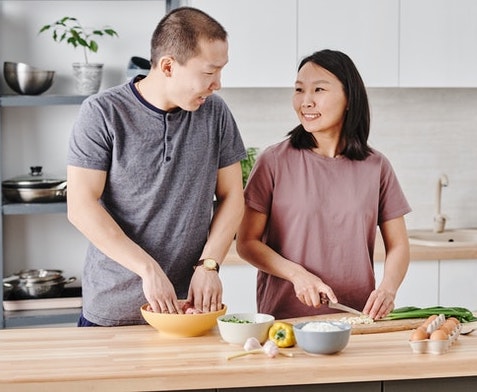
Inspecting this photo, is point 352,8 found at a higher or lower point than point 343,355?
higher

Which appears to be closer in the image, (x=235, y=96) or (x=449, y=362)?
(x=449, y=362)

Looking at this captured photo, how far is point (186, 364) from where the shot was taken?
6.82 feet

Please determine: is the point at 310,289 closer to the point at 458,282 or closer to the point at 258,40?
the point at 458,282

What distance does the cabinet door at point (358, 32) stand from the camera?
13.4ft

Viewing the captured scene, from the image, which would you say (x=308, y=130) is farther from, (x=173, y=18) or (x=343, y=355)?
(x=343, y=355)

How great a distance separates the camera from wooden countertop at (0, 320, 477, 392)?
2.00 meters

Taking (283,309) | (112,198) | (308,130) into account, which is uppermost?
(308,130)

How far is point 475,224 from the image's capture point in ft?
15.3

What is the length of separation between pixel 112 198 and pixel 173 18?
52 cm

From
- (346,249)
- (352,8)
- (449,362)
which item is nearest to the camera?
(449,362)

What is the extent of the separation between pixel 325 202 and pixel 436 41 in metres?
1.79

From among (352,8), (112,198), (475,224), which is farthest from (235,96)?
Result: (112,198)

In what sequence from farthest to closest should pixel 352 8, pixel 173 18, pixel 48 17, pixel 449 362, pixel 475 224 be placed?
pixel 475 224 < pixel 48 17 < pixel 352 8 < pixel 173 18 < pixel 449 362

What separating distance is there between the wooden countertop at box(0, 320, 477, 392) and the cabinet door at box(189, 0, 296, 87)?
77.1 inches
